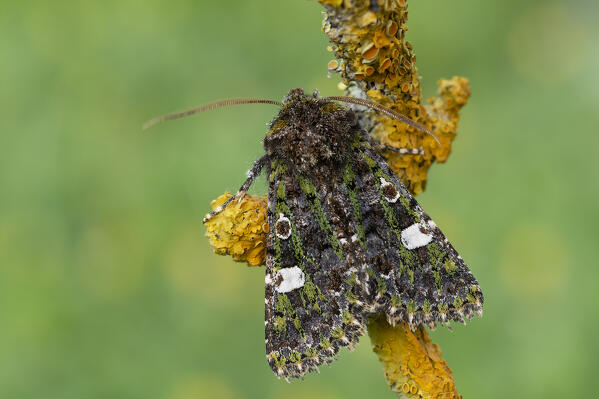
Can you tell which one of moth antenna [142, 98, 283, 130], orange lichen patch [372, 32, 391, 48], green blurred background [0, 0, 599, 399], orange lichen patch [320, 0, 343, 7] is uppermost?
green blurred background [0, 0, 599, 399]

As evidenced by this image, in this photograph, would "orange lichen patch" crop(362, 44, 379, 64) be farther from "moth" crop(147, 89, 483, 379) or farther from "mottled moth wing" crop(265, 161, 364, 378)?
"mottled moth wing" crop(265, 161, 364, 378)

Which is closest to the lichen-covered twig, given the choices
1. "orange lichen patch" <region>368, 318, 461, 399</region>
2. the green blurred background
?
"orange lichen patch" <region>368, 318, 461, 399</region>

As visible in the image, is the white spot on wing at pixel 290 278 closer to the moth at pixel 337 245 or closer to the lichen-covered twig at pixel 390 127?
the moth at pixel 337 245

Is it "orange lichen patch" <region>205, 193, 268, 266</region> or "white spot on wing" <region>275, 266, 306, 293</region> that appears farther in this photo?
"white spot on wing" <region>275, 266, 306, 293</region>

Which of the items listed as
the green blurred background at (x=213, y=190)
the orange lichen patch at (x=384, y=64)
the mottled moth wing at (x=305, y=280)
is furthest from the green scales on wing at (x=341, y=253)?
the green blurred background at (x=213, y=190)

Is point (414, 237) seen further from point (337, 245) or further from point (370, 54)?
point (370, 54)
